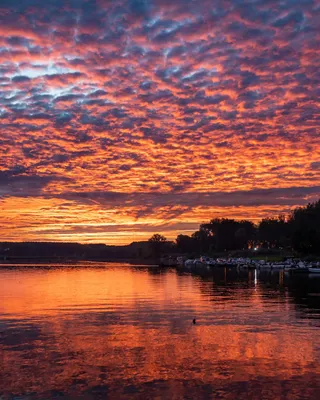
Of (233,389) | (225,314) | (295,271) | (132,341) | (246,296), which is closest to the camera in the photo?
(233,389)

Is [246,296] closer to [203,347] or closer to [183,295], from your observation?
[183,295]

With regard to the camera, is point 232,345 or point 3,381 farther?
point 232,345

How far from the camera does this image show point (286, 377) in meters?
24.9

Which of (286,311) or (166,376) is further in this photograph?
(286,311)

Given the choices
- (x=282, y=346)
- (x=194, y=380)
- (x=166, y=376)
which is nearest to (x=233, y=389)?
(x=194, y=380)

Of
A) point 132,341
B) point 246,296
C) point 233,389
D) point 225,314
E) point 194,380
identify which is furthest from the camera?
point 246,296

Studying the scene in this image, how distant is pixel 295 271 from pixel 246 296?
272ft

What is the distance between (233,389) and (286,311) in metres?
29.4

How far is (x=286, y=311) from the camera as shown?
5078cm

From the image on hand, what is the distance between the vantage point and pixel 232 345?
32.7 metres

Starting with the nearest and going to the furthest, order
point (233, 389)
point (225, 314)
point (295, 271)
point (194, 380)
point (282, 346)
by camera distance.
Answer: point (233, 389) → point (194, 380) → point (282, 346) → point (225, 314) → point (295, 271)

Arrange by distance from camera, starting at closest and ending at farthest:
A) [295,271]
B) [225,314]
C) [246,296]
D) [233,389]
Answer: [233,389] < [225,314] < [246,296] < [295,271]

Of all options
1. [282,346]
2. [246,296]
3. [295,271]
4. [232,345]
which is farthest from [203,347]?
[295,271]

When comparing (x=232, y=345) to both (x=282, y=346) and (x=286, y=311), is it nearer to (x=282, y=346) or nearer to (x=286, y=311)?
(x=282, y=346)
